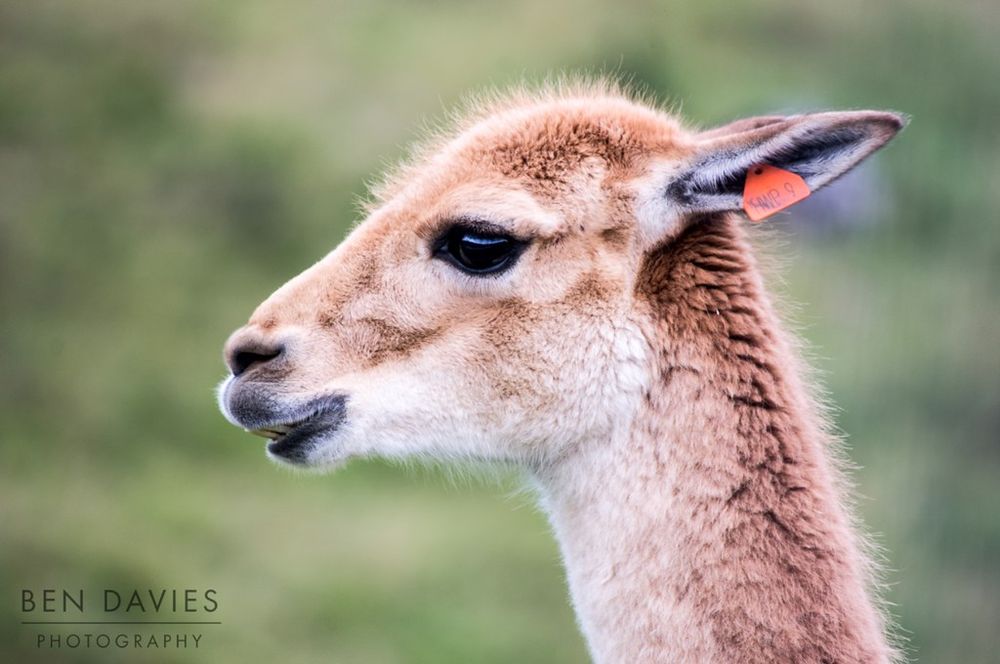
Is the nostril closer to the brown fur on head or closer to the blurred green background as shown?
the brown fur on head

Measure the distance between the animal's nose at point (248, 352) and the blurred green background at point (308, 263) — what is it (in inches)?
120

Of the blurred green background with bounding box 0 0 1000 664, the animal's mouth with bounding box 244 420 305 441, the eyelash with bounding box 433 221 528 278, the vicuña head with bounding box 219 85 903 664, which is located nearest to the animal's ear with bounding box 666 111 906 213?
the vicuña head with bounding box 219 85 903 664

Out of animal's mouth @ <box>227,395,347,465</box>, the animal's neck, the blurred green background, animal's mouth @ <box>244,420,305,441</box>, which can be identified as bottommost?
the animal's neck

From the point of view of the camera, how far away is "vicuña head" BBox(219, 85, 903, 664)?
9.53 feet

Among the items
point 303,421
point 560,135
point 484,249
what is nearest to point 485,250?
point 484,249

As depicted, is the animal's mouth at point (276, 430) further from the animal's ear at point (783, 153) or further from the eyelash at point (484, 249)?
the animal's ear at point (783, 153)

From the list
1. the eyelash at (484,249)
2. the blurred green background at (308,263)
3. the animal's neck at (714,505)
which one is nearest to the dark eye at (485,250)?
the eyelash at (484,249)

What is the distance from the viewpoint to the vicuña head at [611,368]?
9.53 feet

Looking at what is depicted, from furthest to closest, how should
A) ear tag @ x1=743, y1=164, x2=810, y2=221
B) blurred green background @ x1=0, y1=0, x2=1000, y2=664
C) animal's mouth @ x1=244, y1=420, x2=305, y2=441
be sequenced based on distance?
1. blurred green background @ x1=0, y1=0, x2=1000, y2=664
2. animal's mouth @ x1=244, y1=420, x2=305, y2=441
3. ear tag @ x1=743, y1=164, x2=810, y2=221

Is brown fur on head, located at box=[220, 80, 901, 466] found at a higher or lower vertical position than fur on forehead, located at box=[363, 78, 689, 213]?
lower

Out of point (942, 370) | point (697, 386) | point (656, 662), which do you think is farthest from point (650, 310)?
point (942, 370)

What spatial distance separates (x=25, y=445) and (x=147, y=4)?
4336 millimetres

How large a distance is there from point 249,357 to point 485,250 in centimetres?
72

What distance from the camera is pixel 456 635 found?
684 centimetres
